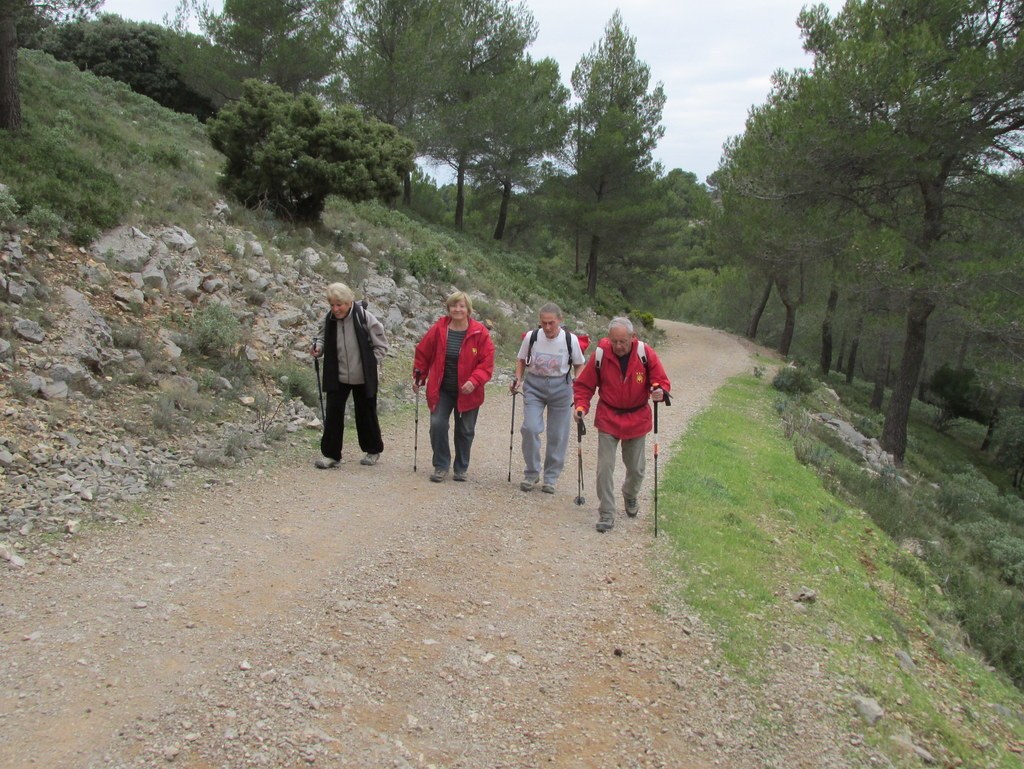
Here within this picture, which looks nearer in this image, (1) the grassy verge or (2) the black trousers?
(1) the grassy verge

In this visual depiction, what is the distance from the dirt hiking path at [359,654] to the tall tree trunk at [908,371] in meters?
10.6

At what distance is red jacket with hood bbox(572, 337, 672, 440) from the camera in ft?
22.5

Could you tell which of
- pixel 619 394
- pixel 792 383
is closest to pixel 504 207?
pixel 792 383

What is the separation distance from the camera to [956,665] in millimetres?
6391

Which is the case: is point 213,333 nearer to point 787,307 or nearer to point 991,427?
point 787,307

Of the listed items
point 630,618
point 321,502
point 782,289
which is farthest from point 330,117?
point 782,289

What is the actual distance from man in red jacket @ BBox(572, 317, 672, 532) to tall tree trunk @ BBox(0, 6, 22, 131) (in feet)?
30.8

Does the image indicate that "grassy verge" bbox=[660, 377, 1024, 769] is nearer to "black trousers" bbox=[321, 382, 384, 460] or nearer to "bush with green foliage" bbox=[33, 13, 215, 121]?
"black trousers" bbox=[321, 382, 384, 460]

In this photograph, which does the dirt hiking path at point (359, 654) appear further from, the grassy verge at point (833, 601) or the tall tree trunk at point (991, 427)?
the tall tree trunk at point (991, 427)

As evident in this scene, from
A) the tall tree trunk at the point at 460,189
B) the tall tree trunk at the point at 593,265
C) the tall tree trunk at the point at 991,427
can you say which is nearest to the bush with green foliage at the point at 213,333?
the tall tree trunk at the point at 460,189

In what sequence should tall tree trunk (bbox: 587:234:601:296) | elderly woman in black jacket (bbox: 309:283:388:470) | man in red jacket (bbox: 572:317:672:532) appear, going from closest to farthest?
man in red jacket (bbox: 572:317:672:532)
elderly woman in black jacket (bbox: 309:283:388:470)
tall tree trunk (bbox: 587:234:601:296)

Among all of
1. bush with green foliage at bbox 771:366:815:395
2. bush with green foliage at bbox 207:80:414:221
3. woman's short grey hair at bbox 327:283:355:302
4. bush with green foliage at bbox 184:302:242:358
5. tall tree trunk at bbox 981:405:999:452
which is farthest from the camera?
tall tree trunk at bbox 981:405:999:452

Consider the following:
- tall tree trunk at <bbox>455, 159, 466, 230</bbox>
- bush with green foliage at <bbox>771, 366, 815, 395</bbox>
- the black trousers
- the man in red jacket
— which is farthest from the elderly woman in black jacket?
tall tree trunk at <bbox>455, 159, 466, 230</bbox>

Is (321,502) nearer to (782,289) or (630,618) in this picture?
(630,618)
